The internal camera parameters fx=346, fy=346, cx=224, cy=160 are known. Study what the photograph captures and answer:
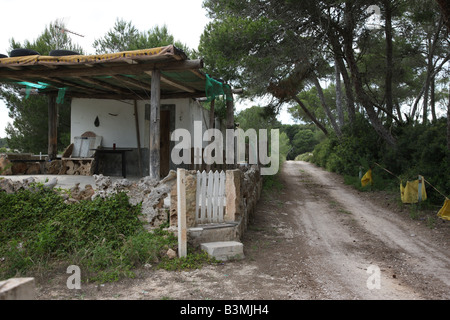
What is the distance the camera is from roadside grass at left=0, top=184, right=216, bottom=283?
178 inches

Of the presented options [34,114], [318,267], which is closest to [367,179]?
[318,267]

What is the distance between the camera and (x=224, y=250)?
5.17 meters

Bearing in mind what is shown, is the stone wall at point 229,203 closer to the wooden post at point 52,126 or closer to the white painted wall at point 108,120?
the white painted wall at point 108,120

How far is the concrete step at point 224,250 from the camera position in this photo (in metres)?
5.12

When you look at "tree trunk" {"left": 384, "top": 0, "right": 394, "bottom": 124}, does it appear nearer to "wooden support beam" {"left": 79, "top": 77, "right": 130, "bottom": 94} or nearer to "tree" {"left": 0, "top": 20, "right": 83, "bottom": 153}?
"wooden support beam" {"left": 79, "top": 77, "right": 130, "bottom": 94}

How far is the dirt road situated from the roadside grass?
30cm

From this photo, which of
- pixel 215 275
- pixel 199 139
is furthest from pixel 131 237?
pixel 199 139

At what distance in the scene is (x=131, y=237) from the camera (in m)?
5.09

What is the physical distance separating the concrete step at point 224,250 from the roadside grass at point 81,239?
0.12 metres

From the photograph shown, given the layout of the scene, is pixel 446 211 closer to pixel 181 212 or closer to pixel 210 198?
pixel 210 198

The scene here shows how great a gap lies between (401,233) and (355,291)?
3720 millimetres

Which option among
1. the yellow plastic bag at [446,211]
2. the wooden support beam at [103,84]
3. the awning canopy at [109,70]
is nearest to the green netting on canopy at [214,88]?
the awning canopy at [109,70]

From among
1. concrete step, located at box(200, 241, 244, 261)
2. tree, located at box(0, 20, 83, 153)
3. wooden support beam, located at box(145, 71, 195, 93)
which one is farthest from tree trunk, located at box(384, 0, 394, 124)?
tree, located at box(0, 20, 83, 153)
